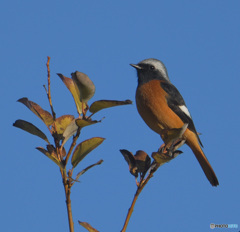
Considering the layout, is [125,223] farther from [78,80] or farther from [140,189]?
[78,80]

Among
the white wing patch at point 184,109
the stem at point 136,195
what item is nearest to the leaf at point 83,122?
the stem at point 136,195

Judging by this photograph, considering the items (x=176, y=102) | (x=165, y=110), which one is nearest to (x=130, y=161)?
(x=165, y=110)

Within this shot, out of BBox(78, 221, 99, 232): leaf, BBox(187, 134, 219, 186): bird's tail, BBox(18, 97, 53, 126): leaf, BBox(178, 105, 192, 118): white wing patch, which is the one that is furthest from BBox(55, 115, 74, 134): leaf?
BBox(187, 134, 219, 186): bird's tail

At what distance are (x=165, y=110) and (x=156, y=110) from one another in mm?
161

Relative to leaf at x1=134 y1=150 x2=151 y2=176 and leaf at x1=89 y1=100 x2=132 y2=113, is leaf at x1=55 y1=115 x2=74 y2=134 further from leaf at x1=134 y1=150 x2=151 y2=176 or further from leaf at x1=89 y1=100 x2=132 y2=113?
leaf at x1=134 y1=150 x2=151 y2=176

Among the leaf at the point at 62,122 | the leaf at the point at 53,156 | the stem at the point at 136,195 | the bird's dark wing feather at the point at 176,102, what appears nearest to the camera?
the stem at the point at 136,195

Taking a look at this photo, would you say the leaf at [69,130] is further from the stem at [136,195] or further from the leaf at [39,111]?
the stem at [136,195]

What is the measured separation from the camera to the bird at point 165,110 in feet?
17.4

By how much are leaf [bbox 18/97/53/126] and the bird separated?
3.33 m

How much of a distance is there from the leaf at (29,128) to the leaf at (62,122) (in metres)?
0.08

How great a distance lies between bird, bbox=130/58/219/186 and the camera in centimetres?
532

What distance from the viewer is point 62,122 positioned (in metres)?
2.00

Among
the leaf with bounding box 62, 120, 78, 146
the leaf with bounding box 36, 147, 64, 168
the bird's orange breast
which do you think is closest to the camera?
the leaf with bounding box 36, 147, 64, 168

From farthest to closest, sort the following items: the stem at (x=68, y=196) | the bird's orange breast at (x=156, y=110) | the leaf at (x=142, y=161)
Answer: the bird's orange breast at (x=156, y=110), the leaf at (x=142, y=161), the stem at (x=68, y=196)
